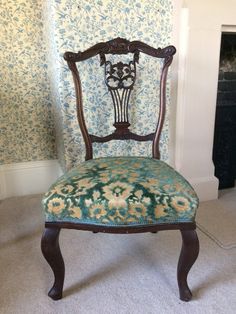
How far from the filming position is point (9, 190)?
6.91 ft

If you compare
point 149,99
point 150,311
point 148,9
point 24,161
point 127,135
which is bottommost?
point 150,311

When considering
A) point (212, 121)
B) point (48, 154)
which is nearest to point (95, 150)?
point (48, 154)

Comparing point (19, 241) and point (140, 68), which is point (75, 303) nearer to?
point (19, 241)

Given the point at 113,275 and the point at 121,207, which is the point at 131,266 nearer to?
the point at 113,275

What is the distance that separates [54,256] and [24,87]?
49.8 inches

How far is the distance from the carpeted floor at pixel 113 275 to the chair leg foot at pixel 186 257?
0.14 feet

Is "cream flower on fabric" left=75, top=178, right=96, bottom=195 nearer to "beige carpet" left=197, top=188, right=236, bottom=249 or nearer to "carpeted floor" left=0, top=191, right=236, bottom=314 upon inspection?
"carpeted floor" left=0, top=191, right=236, bottom=314

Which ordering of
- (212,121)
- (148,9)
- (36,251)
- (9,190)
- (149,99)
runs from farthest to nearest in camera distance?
(9,190) < (212,121) < (149,99) < (148,9) < (36,251)

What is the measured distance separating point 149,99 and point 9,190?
1.18 m

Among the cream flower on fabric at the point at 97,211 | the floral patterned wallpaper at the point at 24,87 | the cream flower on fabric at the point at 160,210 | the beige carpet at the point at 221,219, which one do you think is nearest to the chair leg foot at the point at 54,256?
the cream flower on fabric at the point at 97,211

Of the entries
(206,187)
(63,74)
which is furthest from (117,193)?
(206,187)

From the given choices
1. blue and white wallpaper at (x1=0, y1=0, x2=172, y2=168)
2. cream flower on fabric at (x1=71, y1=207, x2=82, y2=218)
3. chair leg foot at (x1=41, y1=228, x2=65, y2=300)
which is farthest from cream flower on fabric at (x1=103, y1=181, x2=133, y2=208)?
blue and white wallpaper at (x1=0, y1=0, x2=172, y2=168)

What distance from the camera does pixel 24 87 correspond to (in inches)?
77.9

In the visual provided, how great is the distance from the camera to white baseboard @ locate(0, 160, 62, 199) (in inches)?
82.0
